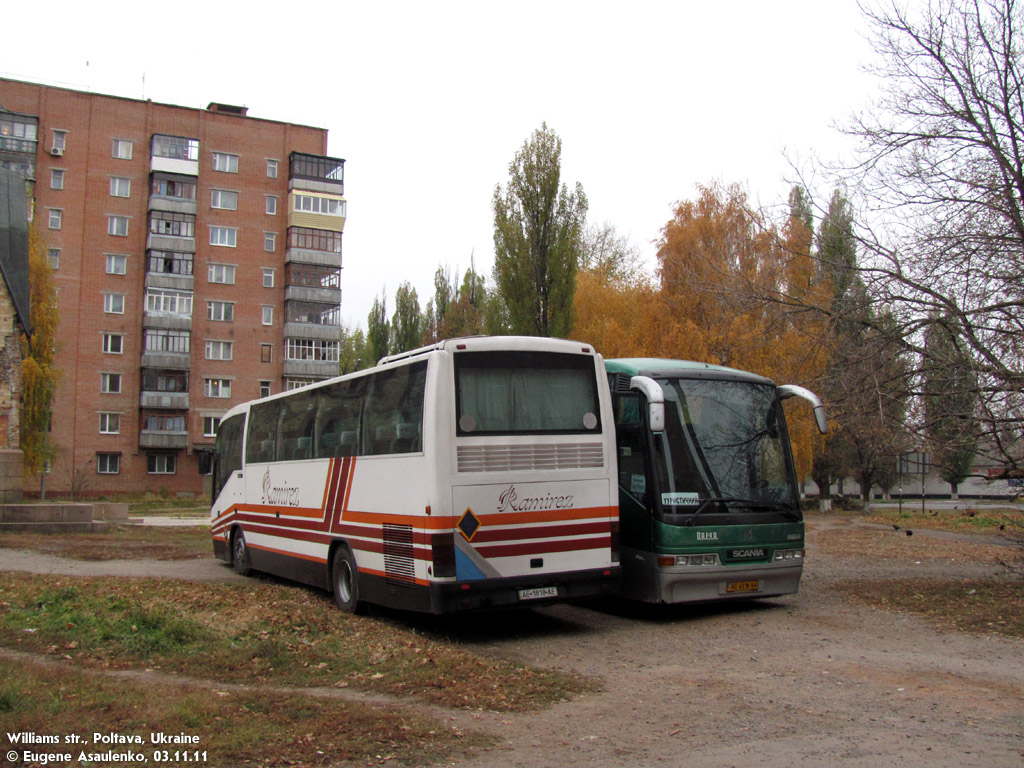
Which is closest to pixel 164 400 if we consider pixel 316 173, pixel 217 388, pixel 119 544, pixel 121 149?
pixel 217 388

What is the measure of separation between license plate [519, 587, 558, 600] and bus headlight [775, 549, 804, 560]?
3341 millimetres

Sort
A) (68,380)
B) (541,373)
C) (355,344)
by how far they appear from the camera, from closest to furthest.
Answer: (541,373)
(68,380)
(355,344)

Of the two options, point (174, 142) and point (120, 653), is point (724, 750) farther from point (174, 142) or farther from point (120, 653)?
point (174, 142)

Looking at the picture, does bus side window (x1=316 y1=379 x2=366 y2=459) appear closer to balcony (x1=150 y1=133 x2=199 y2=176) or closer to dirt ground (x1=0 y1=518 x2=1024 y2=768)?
dirt ground (x1=0 y1=518 x2=1024 y2=768)

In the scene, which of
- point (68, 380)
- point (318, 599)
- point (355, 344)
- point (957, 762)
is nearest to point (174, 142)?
point (68, 380)

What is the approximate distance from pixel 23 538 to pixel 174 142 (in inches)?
1661

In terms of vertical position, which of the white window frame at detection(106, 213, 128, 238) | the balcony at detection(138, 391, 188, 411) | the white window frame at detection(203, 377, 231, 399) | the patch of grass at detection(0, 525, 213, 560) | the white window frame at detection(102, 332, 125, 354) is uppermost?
the white window frame at detection(106, 213, 128, 238)

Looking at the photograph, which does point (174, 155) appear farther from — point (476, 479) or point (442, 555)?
point (442, 555)

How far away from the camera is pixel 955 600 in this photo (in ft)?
41.1

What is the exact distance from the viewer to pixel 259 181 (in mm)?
61594

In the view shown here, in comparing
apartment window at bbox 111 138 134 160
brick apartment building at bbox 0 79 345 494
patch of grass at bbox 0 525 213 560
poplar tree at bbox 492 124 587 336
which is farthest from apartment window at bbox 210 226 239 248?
patch of grass at bbox 0 525 213 560

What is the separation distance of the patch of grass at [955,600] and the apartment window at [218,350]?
51.8 m

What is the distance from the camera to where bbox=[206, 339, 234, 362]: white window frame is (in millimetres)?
59844

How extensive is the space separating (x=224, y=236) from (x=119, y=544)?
41.8m
